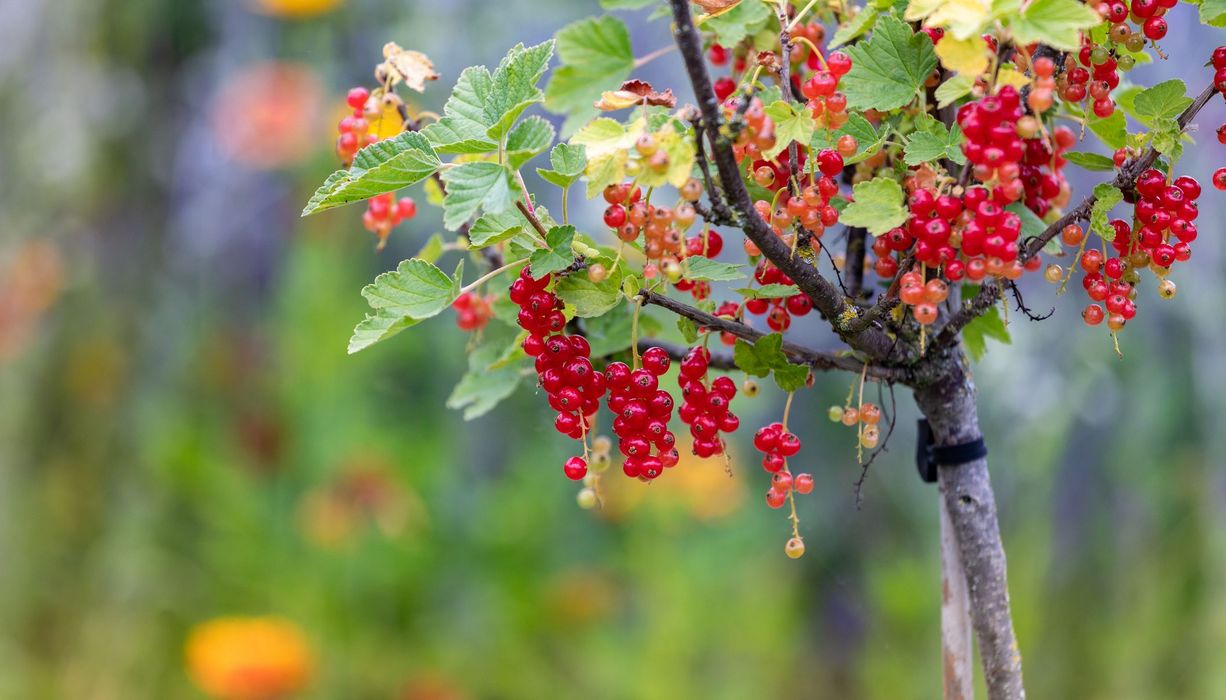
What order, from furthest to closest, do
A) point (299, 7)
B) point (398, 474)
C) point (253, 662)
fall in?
point (299, 7) → point (398, 474) → point (253, 662)

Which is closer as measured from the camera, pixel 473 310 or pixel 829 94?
pixel 829 94

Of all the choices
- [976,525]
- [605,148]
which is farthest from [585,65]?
[976,525]

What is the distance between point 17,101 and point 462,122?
1405mm

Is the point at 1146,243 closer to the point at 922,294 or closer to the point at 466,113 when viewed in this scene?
the point at 922,294

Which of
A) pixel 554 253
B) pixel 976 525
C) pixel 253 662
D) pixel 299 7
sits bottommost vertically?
pixel 253 662

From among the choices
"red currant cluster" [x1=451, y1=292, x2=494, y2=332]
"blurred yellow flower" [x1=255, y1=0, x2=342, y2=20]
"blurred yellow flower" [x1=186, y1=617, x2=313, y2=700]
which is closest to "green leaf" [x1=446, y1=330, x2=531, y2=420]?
"red currant cluster" [x1=451, y1=292, x2=494, y2=332]

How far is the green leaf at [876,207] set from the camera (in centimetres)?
31

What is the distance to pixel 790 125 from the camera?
1.00ft

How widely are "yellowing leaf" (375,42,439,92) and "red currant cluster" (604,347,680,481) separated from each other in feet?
0.42

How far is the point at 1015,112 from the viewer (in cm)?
28

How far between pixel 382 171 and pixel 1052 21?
18 centimetres

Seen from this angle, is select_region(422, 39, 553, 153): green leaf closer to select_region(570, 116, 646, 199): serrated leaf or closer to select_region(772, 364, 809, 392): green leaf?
select_region(570, 116, 646, 199): serrated leaf

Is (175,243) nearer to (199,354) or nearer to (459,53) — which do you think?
(199,354)

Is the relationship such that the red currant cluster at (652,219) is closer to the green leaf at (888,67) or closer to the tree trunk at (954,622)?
the green leaf at (888,67)
